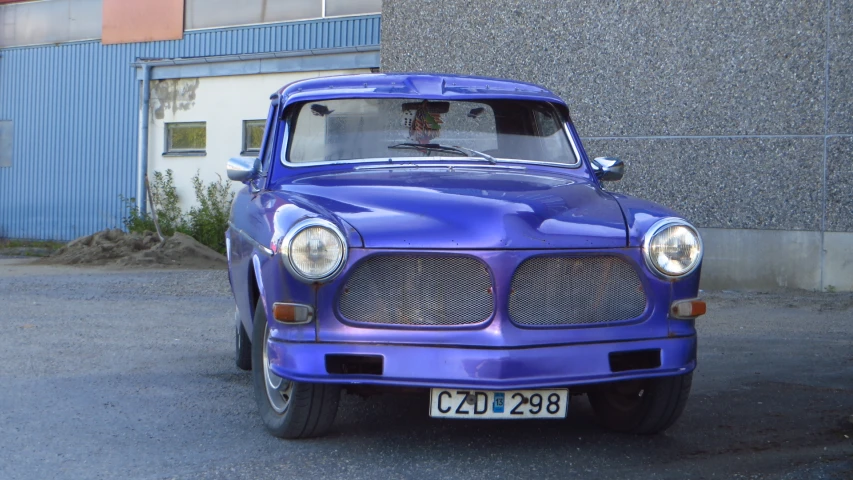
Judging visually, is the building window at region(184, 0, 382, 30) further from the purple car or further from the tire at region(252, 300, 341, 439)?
the purple car

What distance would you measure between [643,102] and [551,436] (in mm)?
7539

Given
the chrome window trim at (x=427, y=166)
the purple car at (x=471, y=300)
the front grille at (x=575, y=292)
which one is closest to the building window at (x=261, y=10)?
the chrome window trim at (x=427, y=166)

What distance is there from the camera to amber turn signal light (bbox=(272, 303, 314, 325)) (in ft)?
14.2

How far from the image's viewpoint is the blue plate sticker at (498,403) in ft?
14.3

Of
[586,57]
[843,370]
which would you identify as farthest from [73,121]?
[843,370]

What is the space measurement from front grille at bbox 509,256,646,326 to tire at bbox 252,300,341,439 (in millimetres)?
855

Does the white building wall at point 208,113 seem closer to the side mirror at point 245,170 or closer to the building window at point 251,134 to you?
the building window at point 251,134

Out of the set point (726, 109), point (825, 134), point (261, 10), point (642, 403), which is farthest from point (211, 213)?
point (642, 403)

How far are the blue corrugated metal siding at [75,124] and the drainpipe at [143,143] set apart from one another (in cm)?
22

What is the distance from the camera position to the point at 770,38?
1124 centimetres

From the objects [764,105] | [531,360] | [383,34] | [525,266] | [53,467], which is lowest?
[53,467]

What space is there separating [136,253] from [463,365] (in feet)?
39.9

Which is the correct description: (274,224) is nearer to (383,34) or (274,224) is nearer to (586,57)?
(586,57)

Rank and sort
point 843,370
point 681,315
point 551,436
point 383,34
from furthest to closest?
point 383,34
point 843,370
point 551,436
point 681,315
